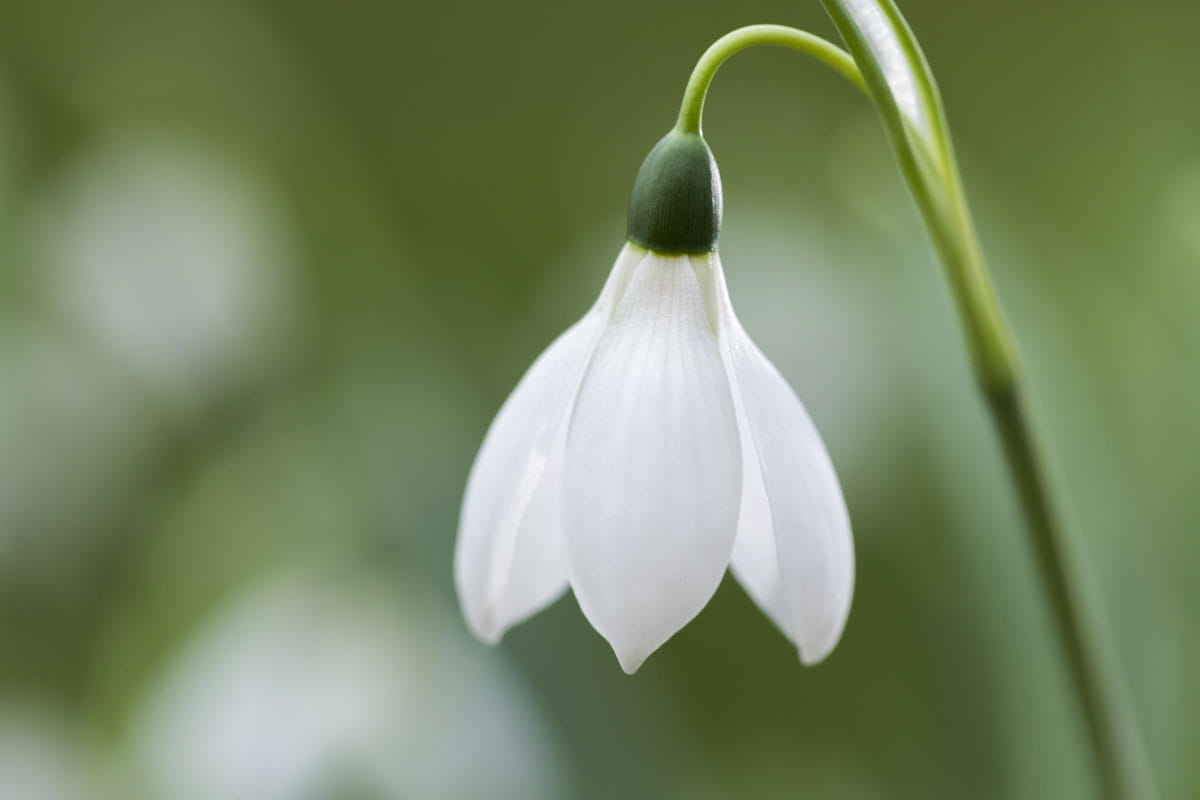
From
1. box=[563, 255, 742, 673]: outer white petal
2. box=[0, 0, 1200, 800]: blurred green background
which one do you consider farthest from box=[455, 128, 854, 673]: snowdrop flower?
box=[0, 0, 1200, 800]: blurred green background

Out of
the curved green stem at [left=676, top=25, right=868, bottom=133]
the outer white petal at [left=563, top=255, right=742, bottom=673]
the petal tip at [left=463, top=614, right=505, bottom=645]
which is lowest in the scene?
the petal tip at [left=463, top=614, right=505, bottom=645]

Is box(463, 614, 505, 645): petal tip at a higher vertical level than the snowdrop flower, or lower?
lower

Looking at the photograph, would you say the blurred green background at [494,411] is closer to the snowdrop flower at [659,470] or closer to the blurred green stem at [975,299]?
the blurred green stem at [975,299]

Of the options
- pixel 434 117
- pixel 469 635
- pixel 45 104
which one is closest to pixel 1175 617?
pixel 469 635

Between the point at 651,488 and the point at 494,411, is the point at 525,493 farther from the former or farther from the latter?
the point at 494,411

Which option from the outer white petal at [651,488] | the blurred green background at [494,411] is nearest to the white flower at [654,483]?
the outer white petal at [651,488]

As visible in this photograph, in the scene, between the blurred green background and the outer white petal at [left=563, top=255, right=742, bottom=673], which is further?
the blurred green background

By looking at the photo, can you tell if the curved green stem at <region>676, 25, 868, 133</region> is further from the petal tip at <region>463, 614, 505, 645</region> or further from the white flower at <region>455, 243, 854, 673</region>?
the petal tip at <region>463, 614, 505, 645</region>
